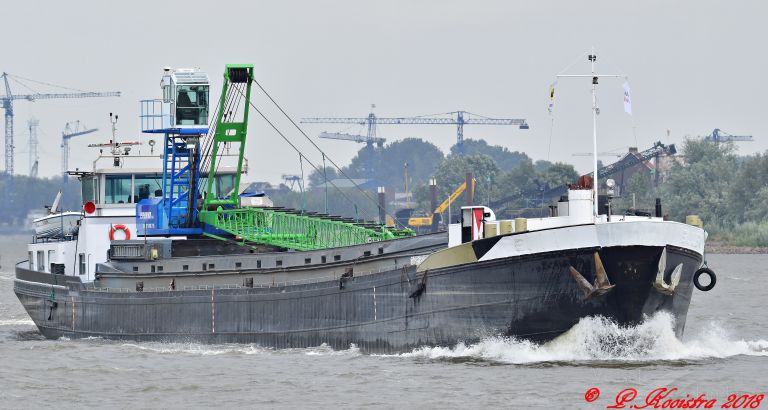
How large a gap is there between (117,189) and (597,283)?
24511mm

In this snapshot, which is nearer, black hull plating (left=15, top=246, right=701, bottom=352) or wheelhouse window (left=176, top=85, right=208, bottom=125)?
black hull plating (left=15, top=246, right=701, bottom=352)

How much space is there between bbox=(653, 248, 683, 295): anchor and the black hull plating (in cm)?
15

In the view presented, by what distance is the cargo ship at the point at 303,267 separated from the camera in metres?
37.8

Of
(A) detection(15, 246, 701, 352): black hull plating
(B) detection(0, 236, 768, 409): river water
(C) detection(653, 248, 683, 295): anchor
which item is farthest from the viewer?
(A) detection(15, 246, 701, 352): black hull plating

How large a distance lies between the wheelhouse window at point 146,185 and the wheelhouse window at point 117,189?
0.27 meters

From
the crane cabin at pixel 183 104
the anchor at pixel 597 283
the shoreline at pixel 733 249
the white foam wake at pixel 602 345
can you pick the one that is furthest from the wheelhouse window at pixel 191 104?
the shoreline at pixel 733 249

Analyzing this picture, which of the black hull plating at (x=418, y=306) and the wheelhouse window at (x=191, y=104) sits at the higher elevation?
the wheelhouse window at (x=191, y=104)

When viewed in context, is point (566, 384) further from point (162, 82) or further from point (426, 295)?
point (162, 82)

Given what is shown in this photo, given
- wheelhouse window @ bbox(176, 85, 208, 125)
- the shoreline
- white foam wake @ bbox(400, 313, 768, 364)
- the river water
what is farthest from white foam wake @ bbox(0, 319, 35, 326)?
the shoreline

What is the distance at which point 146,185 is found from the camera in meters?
56.1

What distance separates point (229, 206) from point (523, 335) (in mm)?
18049

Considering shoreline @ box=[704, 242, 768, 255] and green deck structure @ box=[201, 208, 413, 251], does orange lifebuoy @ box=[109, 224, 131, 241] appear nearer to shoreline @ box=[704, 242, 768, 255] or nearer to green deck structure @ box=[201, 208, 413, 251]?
green deck structure @ box=[201, 208, 413, 251]

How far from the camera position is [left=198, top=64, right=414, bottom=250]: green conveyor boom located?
50.4m

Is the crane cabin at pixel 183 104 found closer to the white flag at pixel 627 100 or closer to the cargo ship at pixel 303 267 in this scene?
the cargo ship at pixel 303 267
